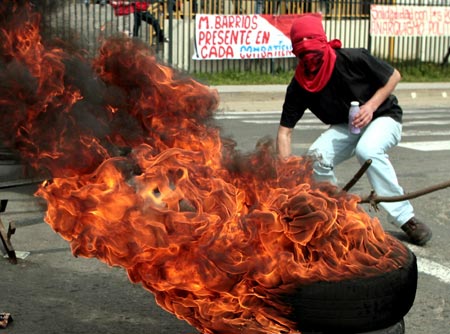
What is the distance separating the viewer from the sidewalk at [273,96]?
55.1ft

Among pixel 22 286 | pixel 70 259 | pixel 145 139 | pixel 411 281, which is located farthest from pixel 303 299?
pixel 70 259

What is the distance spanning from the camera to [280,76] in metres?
19.9

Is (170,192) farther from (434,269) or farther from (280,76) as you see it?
(280,76)

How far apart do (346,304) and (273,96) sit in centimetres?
1441

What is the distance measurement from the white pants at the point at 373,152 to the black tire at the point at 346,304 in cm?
254

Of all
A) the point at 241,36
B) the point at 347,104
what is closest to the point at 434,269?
the point at 347,104

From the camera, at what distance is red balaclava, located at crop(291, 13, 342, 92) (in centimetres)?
550

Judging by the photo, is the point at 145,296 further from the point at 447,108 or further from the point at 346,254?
the point at 447,108

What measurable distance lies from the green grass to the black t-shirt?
10784mm

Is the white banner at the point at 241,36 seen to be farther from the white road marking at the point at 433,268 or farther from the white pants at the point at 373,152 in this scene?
the white road marking at the point at 433,268

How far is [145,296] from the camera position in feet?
16.8

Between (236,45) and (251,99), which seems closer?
(251,99)

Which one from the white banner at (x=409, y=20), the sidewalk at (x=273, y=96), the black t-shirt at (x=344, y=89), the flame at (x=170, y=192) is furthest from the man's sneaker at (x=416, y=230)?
the white banner at (x=409, y=20)

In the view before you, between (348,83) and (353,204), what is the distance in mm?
2390
